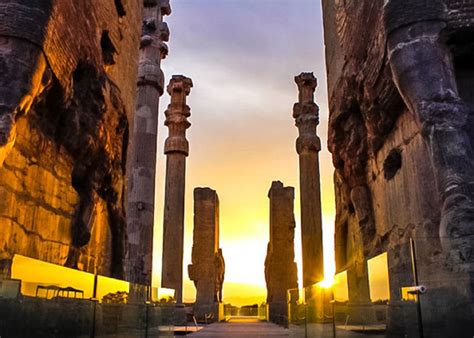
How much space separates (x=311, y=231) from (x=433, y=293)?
1249cm

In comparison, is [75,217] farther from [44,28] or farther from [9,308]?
[9,308]

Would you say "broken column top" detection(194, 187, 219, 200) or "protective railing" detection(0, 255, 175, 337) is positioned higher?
"broken column top" detection(194, 187, 219, 200)

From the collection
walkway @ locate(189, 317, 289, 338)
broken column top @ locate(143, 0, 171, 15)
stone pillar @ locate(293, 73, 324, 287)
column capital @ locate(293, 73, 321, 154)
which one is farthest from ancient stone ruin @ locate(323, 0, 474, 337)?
column capital @ locate(293, 73, 321, 154)

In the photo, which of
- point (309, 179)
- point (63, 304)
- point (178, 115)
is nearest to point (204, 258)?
point (309, 179)

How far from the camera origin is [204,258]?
17.5 meters

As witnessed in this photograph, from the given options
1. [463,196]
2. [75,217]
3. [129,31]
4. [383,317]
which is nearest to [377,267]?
[383,317]

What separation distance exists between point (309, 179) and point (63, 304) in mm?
13260

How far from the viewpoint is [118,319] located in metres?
4.16

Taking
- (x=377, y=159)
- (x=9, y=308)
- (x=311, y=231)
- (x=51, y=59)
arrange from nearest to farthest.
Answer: (x=9, y=308) < (x=51, y=59) < (x=377, y=159) < (x=311, y=231)

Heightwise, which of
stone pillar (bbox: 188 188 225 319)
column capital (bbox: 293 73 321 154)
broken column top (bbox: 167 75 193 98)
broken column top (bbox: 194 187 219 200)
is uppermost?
broken column top (bbox: 167 75 193 98)

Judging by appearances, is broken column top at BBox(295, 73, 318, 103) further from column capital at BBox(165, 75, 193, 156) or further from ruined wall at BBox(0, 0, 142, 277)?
ruined wall at BBox(0, 0, 142, 277)

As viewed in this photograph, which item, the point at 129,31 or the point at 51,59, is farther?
the point at 129,31

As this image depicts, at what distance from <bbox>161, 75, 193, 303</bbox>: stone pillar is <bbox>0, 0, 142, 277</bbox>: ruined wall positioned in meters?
7.52

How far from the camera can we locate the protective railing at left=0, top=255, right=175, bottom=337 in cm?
256
